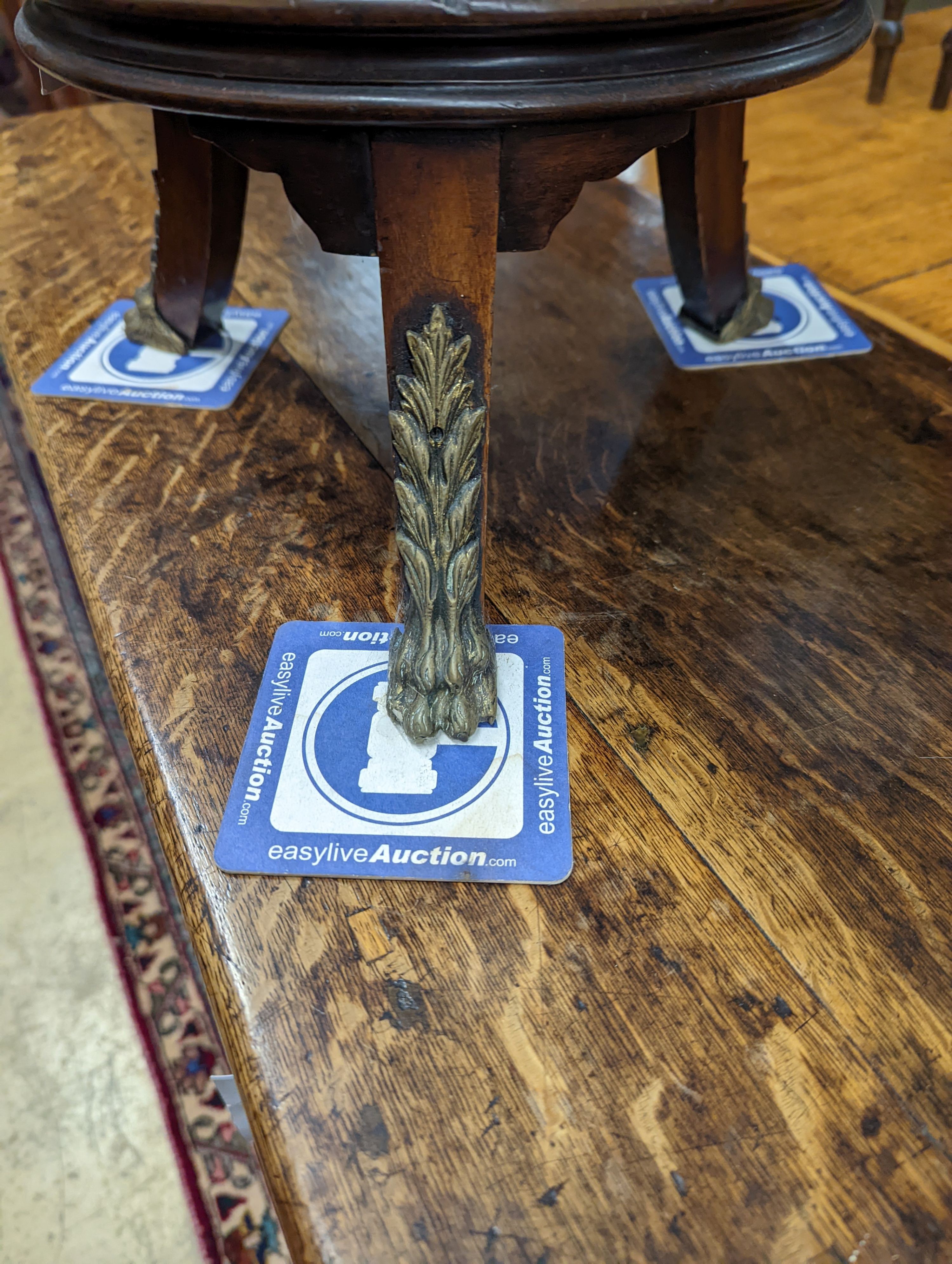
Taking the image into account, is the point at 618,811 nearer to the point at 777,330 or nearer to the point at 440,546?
the point at 440,546

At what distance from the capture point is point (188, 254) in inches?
30.1

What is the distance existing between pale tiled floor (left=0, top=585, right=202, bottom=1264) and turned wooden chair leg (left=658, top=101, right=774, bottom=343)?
2.48 ft

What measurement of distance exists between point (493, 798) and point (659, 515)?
30 cm

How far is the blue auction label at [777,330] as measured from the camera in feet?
2.80

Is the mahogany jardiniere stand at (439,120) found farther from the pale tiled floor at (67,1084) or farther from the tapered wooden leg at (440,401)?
the pale tiled floor at (67,1084)

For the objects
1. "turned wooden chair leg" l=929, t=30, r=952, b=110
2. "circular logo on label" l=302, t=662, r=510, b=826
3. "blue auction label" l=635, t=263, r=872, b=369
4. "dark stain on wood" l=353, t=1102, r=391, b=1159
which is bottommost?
"dark stain on wood" l=353, t=1102, r=391, b=1159

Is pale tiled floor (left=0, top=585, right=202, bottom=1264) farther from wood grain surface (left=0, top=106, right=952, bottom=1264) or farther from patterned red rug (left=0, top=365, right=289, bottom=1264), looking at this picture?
wood grain surface (left=0, top=106, right=952, bottom=1264)

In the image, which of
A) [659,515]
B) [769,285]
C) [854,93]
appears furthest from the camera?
[854,93]

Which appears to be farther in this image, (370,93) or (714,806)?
(714,806)

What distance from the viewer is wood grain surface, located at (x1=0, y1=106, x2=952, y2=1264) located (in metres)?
0.38

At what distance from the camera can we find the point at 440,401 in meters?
0.47

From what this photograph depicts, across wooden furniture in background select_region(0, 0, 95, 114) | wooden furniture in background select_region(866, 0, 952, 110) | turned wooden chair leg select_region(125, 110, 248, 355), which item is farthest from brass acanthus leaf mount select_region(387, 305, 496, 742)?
wooden furniture in background select_region(0, 0, 95, 114)

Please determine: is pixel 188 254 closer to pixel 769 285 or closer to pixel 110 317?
pixel 110 317

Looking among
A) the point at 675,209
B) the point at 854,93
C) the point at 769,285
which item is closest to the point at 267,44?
the point at 675,209
